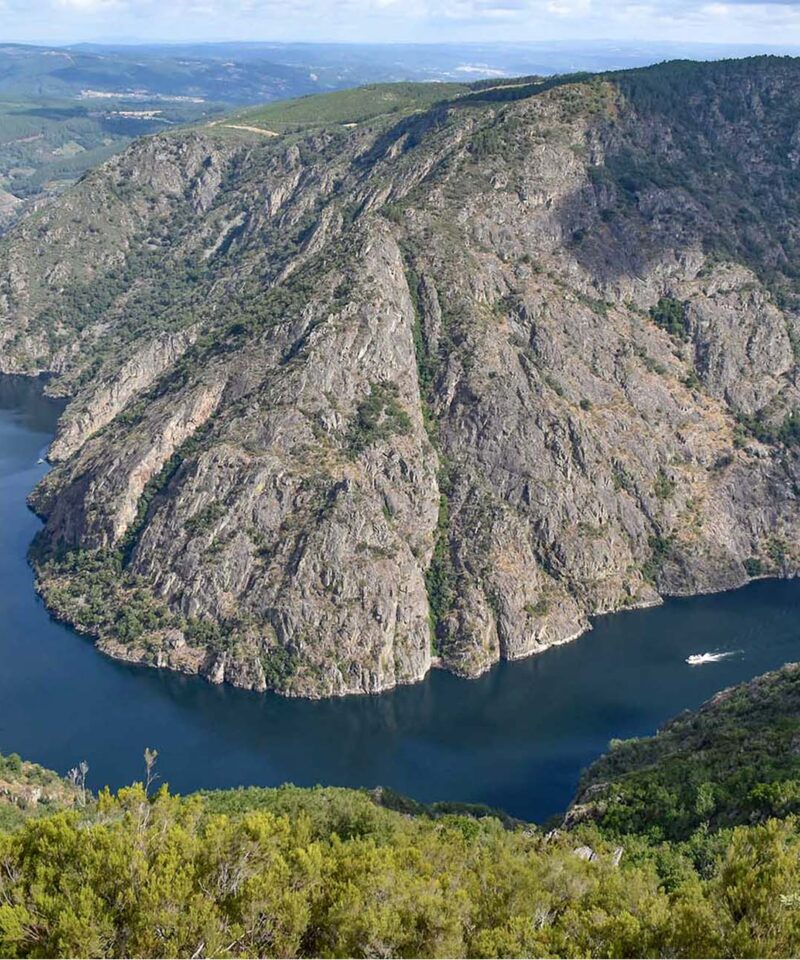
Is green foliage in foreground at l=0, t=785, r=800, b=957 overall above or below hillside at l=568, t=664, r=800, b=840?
above

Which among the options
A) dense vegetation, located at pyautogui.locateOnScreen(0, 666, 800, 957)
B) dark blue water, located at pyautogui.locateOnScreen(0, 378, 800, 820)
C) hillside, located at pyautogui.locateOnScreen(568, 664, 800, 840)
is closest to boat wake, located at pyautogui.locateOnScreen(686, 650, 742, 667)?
dark blue water, located at pyautogui.locateOnScreen(0, 378, 800, 820)

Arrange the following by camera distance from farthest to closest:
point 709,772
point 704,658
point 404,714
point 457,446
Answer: point 457,446 → point 704,658 → point 404,714 → point 709,772

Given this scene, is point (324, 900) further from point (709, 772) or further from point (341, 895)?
point (709, 772)

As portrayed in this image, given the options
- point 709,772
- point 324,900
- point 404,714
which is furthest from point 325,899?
point 404,714

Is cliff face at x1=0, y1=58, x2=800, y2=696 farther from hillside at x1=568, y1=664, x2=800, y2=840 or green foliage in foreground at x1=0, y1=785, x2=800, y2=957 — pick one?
green foliage in foreground at x1=0, y1=785, x2=800, y2=957

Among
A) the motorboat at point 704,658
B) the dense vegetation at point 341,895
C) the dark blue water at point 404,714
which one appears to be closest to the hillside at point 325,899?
the dense vegetation at point 341,895
